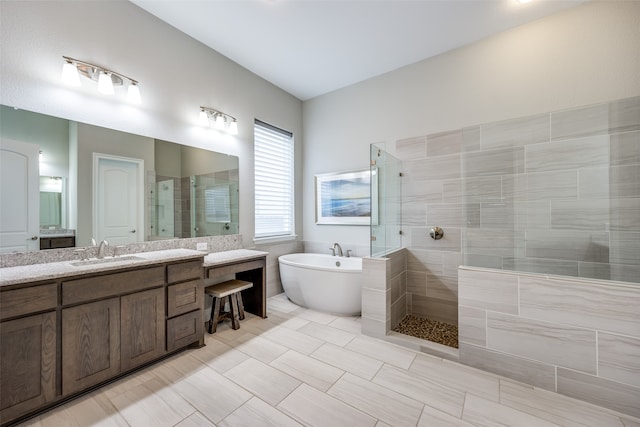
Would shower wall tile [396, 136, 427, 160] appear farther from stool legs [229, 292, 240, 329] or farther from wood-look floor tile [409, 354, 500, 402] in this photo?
stool legs [229, 292, 240, 329]

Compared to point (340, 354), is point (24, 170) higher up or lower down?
higher up

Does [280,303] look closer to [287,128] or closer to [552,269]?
[287,128]

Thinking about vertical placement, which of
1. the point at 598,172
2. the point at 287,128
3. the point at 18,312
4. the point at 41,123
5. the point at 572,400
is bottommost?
the point at 572,400

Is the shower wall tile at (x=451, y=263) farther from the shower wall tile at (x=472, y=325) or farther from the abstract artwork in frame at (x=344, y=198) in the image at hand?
the abstract artwork in frame at (x=344, y=198)

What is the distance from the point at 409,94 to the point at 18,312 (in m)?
3.81

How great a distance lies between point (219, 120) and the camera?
2873 mm

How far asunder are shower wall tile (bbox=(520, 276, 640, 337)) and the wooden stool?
97.9 inches

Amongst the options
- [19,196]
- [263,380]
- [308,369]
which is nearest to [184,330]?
[263,380]

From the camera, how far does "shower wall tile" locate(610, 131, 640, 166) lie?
1.79m

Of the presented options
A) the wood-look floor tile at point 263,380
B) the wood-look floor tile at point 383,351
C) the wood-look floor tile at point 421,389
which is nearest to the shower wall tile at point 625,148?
the wood-look floor tile at point 421,389

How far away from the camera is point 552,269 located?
1883mm

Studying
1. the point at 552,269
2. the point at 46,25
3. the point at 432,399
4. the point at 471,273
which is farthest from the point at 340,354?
the point at 46,25

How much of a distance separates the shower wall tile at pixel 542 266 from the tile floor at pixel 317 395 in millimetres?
812

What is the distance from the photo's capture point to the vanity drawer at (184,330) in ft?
6.55
